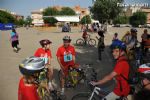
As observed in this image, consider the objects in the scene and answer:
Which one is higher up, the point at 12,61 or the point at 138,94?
the point at 138,94

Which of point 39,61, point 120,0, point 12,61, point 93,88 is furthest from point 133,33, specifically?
point 120,0

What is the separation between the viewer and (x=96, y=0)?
2098 inches

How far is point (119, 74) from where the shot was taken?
5.42 metres

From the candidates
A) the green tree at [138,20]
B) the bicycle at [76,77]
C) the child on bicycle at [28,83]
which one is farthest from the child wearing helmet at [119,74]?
the green tree at [138,20]

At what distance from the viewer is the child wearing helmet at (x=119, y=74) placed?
17.7 ft

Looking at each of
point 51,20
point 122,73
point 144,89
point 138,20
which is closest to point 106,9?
point 122,73

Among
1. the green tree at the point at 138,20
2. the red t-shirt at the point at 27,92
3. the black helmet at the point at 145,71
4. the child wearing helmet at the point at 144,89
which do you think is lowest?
the green tree at the point at 138,20

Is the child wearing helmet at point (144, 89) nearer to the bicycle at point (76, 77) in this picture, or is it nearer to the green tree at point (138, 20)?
the bicycle at point (76, 77)

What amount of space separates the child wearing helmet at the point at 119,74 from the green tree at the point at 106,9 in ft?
151

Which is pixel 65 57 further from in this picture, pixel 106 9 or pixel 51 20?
pixel 51 20

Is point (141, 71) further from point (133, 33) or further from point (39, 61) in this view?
point (133, 33)

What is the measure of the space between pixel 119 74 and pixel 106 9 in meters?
46.8

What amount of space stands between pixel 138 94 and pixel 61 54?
5638mm

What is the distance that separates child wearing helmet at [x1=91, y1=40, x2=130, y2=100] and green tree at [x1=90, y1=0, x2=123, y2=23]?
151 feet
